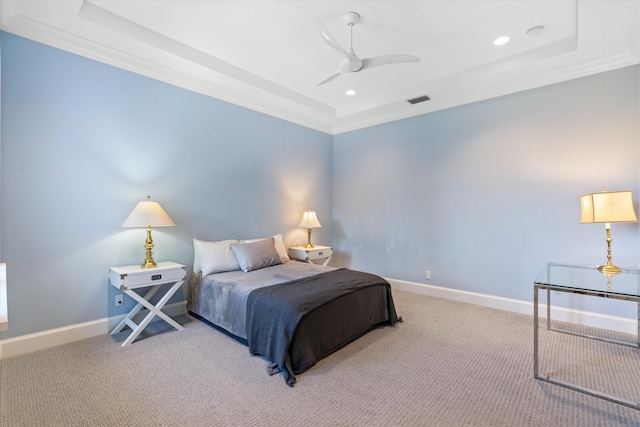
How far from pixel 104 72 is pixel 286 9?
1916 millimetres

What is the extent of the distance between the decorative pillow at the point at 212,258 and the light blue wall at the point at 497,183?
8.01 feet

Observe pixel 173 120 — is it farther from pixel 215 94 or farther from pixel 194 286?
pixel 194 286

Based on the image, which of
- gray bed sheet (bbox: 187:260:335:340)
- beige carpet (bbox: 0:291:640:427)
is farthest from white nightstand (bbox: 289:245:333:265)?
beige carpet (bbox: 0:291:640:427)

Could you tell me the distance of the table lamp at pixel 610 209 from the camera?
253 cm

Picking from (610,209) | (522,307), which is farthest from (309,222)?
(610,209)

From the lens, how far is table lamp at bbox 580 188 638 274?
2.53 metres

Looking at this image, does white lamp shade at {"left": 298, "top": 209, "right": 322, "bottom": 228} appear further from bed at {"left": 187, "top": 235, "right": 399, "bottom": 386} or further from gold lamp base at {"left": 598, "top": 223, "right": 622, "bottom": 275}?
gold lamp base at {"left": 598, "top": 223, "right": 622, "bottom": 275}

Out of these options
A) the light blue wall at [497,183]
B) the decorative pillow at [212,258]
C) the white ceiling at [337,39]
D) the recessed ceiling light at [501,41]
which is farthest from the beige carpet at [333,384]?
the recessed ceiling light at [501,41]

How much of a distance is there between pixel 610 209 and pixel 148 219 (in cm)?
422

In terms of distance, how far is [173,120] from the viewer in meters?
3.40

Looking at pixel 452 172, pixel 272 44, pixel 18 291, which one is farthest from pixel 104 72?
pixel 452 172

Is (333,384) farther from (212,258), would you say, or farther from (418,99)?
(418,99)

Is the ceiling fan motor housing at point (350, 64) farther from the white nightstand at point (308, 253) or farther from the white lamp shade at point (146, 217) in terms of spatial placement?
the white nightstand at point (308, 253)

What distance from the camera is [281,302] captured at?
7.89 feet
